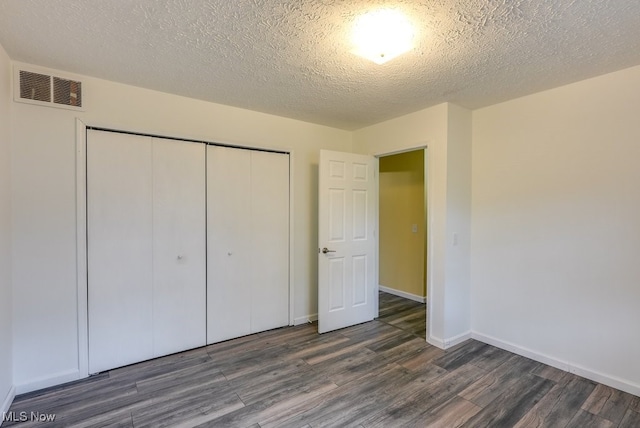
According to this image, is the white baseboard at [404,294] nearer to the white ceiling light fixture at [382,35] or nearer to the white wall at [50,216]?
the white ceiling light fixture at [382,35]

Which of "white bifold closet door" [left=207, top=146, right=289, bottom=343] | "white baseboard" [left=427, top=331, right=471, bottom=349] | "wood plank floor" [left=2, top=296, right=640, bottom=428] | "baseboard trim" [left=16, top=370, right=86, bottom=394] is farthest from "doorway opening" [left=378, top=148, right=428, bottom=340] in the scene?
"baseboard trim" [left=16, top=370, right=86, bottom=394]

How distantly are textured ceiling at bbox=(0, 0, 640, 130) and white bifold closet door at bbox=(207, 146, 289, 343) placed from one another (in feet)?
2.54

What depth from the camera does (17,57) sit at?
213cm

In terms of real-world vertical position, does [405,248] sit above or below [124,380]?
above

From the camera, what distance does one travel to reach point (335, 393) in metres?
2.27

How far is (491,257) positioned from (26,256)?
4.06 m

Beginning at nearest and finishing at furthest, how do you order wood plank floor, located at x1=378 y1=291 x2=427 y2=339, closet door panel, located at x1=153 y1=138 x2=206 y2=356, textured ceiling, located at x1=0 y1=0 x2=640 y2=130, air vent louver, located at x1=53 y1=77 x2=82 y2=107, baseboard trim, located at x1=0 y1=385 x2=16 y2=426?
textured ceiling, located at x1=0 y1=0 x2=640 y2=130 < baseboard trim, located at x1=0 y1=385 x2=16 y2=426 < air vent louver, located at x1=53 y1=77 x2=82 y2=107 < closet door panel, located at x1=153 y1=138 x2=206 y2=356 < wood plank floor, located at x1=378 y1=291 x2=427 y2=339

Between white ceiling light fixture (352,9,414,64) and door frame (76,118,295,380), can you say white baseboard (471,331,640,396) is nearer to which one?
white ceiling light fixture (352,9,414,64)

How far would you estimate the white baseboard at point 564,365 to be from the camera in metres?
2.28

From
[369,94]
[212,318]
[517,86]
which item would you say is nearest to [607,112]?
[517,86]

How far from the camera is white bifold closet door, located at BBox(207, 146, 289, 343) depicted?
3082 millimetres

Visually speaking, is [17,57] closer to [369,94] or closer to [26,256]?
[26,256]

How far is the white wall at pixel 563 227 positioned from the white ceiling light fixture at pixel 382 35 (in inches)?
64.9

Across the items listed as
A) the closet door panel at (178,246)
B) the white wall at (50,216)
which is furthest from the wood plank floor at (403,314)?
the white wall at (50,216)
